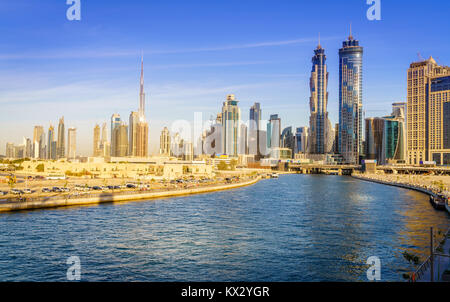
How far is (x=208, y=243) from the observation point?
1248 inches

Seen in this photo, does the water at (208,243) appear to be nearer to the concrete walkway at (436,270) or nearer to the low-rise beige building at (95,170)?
the concrete walkway at (436,270)

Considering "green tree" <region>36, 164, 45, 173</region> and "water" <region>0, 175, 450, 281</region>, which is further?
"green tree" <region>36, 164, 45, 173</region>

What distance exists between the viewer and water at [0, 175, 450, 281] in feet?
78.4

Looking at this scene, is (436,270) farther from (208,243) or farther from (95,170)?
(95,170)

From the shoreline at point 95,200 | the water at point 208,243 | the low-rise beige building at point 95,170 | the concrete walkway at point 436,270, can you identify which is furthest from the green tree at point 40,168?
the concrete walkway at point 436,270

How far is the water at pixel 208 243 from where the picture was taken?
2391cm

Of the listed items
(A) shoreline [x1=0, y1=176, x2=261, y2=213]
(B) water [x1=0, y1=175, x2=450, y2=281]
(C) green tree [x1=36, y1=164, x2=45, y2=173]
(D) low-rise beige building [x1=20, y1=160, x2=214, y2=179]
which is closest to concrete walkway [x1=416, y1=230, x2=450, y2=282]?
(B) water [x1=0, y1=175, x2=450, y2=281]

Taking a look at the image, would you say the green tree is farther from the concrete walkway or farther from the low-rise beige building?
the concrete walkway
